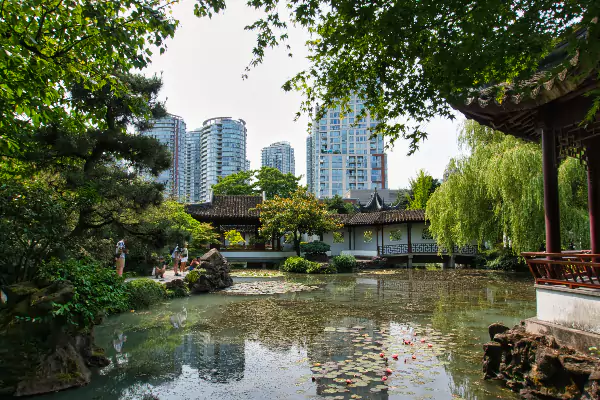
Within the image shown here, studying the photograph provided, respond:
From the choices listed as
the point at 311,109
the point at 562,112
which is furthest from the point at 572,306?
the point at 311,109

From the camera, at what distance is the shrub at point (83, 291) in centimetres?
439

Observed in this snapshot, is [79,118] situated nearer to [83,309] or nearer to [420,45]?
[83,309]

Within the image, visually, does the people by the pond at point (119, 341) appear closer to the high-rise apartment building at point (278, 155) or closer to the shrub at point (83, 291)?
the shrub at point (83, 291)

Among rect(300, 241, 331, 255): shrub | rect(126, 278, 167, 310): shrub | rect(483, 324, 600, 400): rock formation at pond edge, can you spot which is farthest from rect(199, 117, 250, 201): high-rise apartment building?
rect(483, 324, 600, 400): rock formation at pond edge

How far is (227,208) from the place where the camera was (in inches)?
952

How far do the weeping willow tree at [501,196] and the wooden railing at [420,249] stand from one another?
3458 mm

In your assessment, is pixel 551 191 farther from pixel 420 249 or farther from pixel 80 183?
pixel 420 249

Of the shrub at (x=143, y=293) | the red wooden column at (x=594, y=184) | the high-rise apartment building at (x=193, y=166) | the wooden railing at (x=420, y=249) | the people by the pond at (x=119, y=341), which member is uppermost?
the high-rise apartment building at (x=193, y=166)

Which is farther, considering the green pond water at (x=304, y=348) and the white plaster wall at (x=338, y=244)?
the white plaster wall at (x=338, y=244)

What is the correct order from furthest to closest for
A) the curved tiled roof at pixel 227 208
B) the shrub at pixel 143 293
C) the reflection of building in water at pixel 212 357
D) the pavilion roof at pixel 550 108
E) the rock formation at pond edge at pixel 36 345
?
the curved tiled roof at pixel 227 208 → the shrub at pixel 143 293 → the reflection of building in water at pixel 212 357 → the pavilion roof at pixel 550 108 → the rock formation at pond edge at pixel 36 345

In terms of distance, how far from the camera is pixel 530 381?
3.87 metres

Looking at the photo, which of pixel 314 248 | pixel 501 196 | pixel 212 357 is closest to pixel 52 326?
pixel 212 357

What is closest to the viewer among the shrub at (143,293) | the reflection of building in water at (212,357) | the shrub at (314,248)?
the reflection of building in water at (212,357)

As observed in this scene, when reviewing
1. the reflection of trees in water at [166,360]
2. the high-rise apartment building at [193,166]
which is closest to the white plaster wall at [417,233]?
the reflection of trees in water at [166,360]
